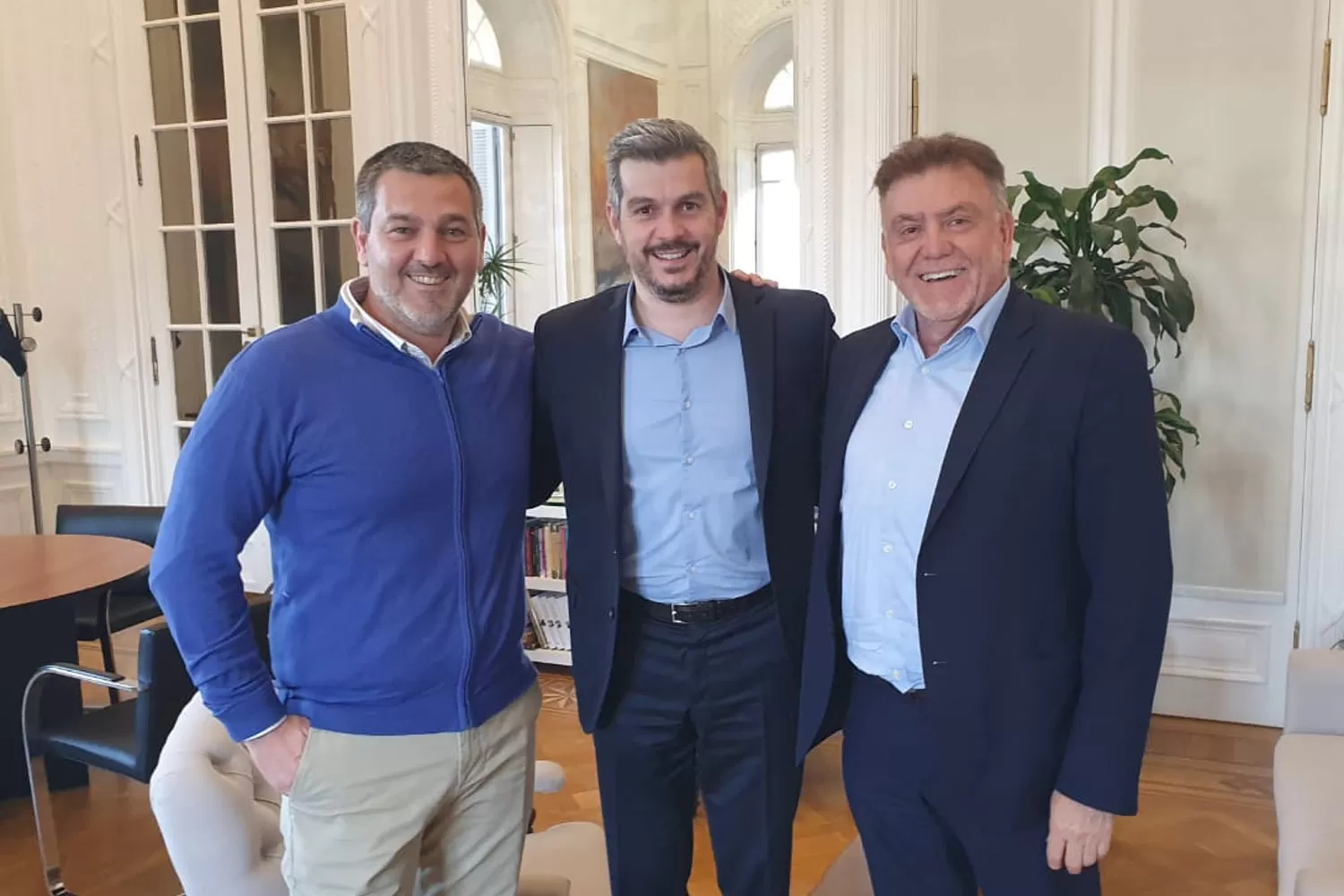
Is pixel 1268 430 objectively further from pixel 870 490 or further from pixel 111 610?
pixel 111 610

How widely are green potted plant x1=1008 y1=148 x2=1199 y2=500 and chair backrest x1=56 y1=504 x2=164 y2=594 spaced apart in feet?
9.80

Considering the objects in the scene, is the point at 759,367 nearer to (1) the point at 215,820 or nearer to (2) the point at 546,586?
(1) the point at 215,820

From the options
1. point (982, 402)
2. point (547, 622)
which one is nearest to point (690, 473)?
point (982, 402)

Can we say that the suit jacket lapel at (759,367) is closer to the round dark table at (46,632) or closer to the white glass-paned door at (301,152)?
the round dark table at (46,632)

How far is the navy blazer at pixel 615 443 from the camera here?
5.74 feet

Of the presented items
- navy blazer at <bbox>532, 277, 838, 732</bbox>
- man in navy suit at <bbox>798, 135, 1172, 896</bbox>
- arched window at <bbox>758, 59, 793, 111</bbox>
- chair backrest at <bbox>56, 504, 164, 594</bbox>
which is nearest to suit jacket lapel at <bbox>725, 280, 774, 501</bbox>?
navy blazer at <bbox>532, 277, 838, 732</bbox>

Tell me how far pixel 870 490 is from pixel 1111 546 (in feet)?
1.07

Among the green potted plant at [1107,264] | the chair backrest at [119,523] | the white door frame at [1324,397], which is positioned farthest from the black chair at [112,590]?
the white door frame at [1324,397]

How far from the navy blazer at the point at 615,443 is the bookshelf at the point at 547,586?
7.65 feet

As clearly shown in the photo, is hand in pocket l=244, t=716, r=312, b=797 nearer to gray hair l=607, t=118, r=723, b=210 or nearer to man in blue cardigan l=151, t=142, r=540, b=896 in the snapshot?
man in blue cardigan l=151, t=142, r=540, b=896

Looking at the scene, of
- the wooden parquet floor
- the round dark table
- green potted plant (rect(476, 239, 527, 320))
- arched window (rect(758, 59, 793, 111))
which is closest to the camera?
the wooden parquet floor

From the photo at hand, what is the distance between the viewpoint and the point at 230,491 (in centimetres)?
147

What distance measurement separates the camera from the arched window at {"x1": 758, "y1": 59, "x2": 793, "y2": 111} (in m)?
4.52

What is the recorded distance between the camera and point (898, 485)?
150cm
